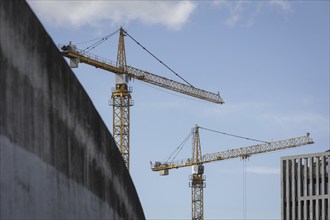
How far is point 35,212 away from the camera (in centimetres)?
2111

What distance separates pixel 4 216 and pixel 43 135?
3.22m

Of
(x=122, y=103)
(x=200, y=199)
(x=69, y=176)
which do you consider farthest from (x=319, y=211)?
(x=69, y=176)

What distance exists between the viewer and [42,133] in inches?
860

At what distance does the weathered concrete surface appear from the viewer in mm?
20062

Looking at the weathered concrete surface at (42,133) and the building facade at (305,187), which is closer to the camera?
the weathered concrete surface at (42,133)

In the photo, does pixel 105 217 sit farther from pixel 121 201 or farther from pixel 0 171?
pixel 0 171

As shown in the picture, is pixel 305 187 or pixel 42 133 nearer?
pixel 42 133

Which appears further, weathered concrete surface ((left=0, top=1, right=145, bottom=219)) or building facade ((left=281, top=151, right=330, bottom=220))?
building facade ((left=281, top=151, right=330, bottom=220))

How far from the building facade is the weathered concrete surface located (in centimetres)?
7819

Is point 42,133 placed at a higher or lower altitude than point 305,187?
higher

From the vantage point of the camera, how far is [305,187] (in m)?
104

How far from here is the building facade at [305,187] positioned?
102062mm

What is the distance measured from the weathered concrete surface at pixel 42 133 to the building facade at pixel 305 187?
78188 mm

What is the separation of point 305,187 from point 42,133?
85992 millimetres
